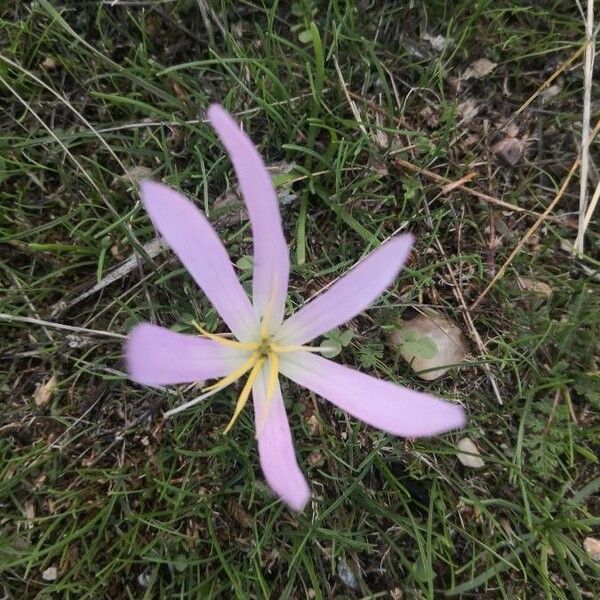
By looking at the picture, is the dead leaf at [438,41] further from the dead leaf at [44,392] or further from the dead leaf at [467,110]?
the dead leaf at [44,392]

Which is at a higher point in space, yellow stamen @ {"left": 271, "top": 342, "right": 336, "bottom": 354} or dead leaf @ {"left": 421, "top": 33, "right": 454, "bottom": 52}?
dead leaf @ {"left": 421, "top": 33, "right": 454, "bottom": 52}

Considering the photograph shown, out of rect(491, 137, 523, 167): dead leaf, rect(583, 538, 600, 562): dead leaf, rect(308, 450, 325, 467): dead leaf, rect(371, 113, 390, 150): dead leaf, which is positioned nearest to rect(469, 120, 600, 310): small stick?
rect(491, 137, 523, 167): dead leaf

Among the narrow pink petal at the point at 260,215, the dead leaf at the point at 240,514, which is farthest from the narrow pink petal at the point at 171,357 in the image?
the dead leaf at the point at 240,514

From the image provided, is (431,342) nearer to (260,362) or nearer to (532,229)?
(532,229)

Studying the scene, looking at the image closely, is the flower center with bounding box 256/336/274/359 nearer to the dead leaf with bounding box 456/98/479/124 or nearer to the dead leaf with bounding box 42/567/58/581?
the dead leaf with bounding box 42/567/58/581

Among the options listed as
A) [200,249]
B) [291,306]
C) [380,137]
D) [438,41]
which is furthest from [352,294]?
[438,41]

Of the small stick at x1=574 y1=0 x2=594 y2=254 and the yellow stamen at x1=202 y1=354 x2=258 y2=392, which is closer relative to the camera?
the yellow stamen at x1=202 y1=354 x2=258 y2=392

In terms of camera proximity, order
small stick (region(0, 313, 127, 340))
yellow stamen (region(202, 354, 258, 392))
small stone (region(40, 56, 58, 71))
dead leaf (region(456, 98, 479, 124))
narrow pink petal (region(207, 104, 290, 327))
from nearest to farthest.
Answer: narrow pink petal (region(207, 104, 290, 327)) → yellow stamen (region(202, 354, 258, 392)) → small stick (region(0, 313, 127, 340)) → small stone (region(40, 56, 58, 71)) → dead leaf (region(456, 98, 479, 124))
